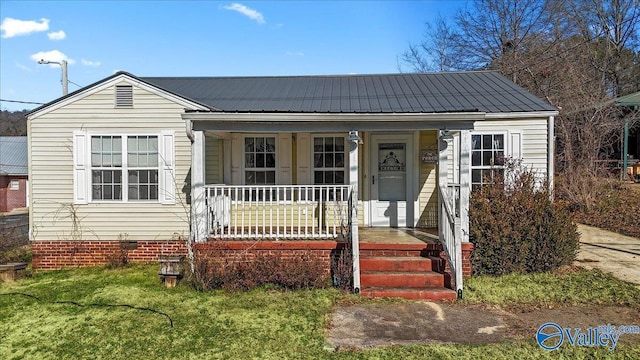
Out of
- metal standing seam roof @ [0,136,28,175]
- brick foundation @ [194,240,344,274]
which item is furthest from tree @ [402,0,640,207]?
metal standing seam roof @ [0,136,28,175]

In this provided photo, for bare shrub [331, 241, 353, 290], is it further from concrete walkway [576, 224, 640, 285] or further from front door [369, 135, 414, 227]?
concrete walkway [576, 224, 640, 285]

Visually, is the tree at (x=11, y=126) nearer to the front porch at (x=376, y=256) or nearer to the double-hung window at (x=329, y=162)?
the double-hung window at (x=329, y=162)

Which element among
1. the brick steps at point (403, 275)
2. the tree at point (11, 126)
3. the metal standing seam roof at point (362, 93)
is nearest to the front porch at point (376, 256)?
the brick steps at point (403, 275)

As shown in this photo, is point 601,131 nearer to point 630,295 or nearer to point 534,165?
point 534,165

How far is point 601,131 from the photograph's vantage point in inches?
580

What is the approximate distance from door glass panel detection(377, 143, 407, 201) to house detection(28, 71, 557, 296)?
0.07 ft

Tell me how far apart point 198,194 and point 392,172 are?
4295mm

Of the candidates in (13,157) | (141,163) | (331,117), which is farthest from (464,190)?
(13,157)

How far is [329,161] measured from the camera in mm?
8773

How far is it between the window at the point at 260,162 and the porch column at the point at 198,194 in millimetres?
2031

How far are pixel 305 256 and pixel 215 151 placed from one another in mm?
3448

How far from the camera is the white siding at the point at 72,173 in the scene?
25.6ft

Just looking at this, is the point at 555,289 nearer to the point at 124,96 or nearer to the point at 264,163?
the point at 264,163

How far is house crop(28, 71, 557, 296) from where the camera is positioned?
6.63 meters
